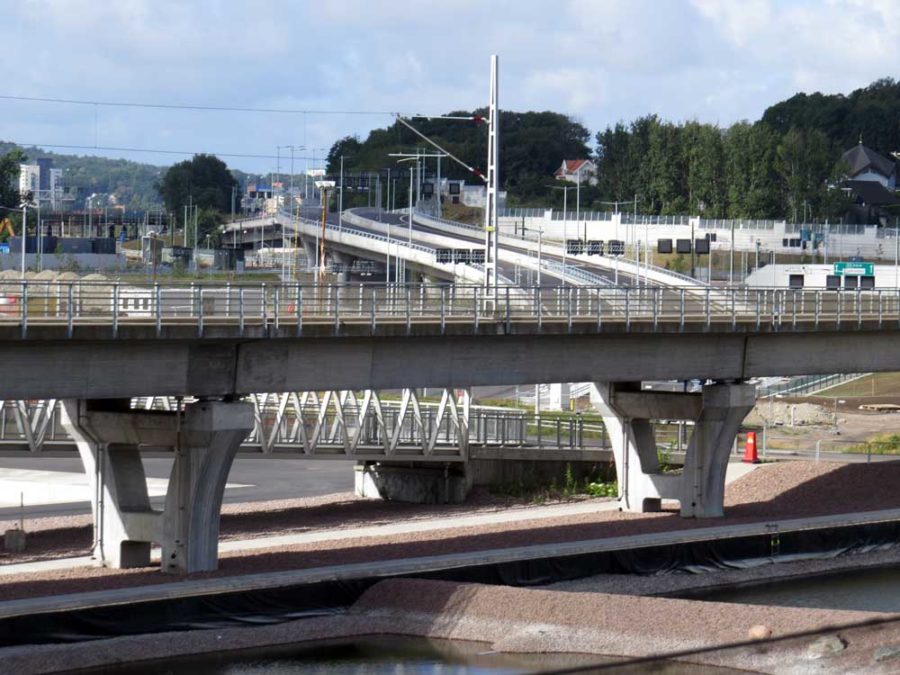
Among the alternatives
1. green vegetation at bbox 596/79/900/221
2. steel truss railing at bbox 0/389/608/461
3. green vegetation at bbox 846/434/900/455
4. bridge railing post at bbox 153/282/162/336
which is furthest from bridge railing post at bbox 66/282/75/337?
green vegetation at bbox 596/79/900/221

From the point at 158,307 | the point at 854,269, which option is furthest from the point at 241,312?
the point at 854,269

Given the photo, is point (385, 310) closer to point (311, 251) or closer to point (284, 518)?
point (284, 518)

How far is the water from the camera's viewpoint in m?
42.9

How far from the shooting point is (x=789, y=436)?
73812 millimetres

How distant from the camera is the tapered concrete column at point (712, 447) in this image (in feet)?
171

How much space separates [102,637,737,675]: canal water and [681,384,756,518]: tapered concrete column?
1732 centimetres

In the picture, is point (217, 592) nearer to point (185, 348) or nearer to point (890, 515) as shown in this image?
point (185, 348)

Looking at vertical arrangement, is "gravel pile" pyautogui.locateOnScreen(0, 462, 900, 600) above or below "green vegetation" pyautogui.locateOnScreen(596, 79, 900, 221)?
below

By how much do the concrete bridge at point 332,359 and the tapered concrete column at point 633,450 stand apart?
48mm

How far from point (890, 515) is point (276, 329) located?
22.8m

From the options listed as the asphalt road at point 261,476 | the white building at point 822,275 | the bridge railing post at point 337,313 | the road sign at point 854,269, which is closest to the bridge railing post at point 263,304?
the bridge railing post at point 337,313

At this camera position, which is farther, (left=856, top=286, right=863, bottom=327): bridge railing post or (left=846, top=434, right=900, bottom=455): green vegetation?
(left=846, top=434, right=900, bottom=455): green vegetation

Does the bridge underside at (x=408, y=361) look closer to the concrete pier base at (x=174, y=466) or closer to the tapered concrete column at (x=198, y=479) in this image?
the tapered concrete column at (x=198, y=479)

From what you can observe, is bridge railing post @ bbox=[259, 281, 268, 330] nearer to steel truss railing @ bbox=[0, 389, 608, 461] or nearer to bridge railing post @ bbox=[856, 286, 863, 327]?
steel truss railing @ bbox=[0, 389, 608, 461]
